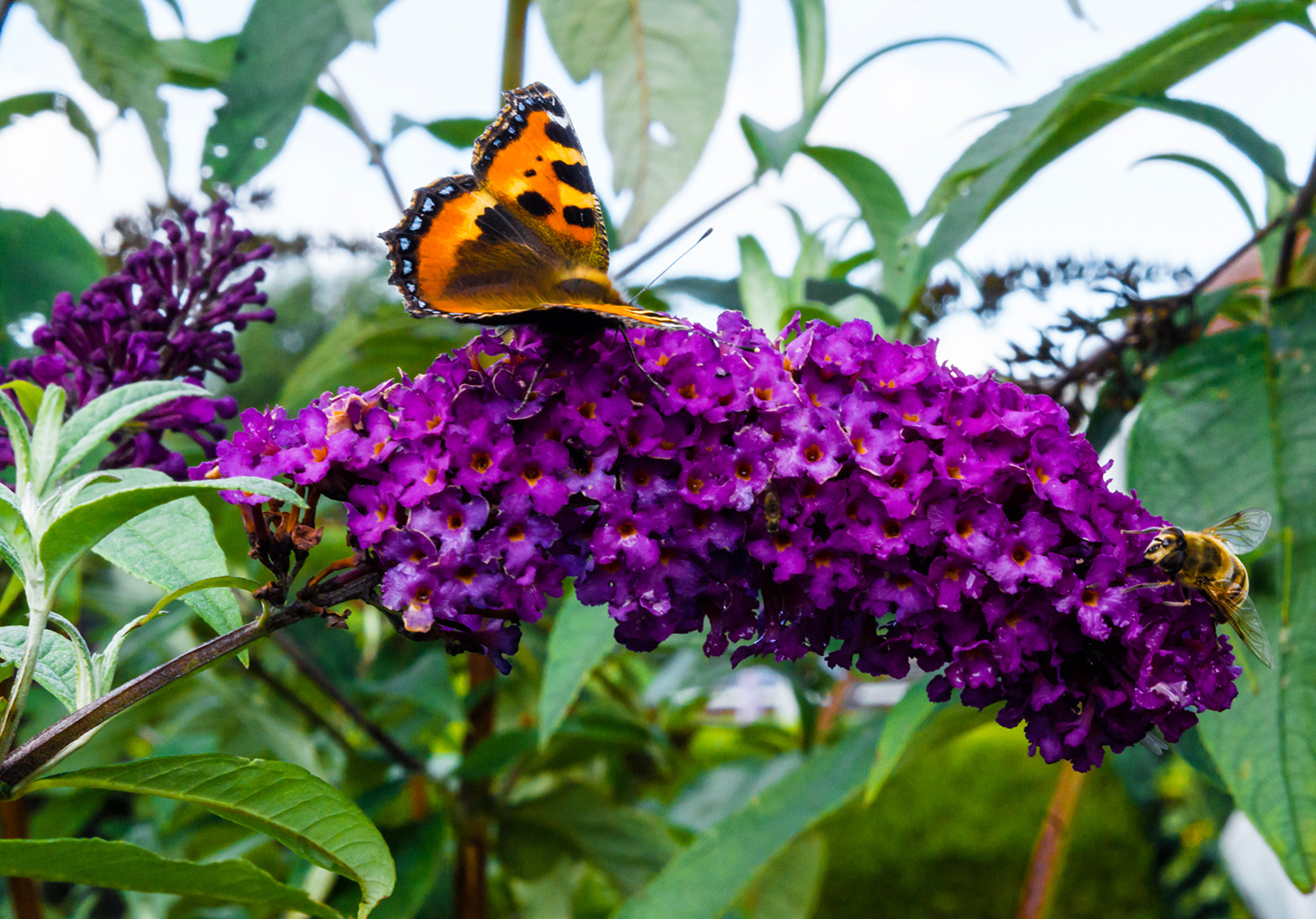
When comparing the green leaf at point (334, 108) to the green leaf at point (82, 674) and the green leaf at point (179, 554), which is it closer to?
the green leaf at point (179, 554)

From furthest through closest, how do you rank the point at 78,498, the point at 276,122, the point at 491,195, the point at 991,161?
1. the point at 276,122
2. the point at 991,161
3. the point at 491,195
4. the point at 78,498

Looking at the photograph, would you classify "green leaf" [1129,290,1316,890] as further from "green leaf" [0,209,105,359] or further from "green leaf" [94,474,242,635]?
"green leaf" [0,209,105,359]

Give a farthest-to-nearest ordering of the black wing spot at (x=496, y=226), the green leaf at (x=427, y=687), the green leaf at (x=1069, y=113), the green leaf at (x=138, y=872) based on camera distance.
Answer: the green leaf at (x=427, y=687), the green leaf at (x=1069, y=113), the black wing spot at (x=496, y=226), the green leaf at (x=138, y=872)

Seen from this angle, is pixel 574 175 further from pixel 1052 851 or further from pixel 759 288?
pixel 1052 851

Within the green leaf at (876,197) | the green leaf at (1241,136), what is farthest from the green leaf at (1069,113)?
the green leaf at (876,197)

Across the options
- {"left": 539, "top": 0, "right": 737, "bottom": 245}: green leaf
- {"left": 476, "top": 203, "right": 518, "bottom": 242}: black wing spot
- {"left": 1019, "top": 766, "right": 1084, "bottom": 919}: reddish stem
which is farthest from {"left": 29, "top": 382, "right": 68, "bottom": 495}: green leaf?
{"left": 1019, "top": 766, "right": 1084, "bottom": 919}: reddish stem

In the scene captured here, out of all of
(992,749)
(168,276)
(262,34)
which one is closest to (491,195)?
(168,276)

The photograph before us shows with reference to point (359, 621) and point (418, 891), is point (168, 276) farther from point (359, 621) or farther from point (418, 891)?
point (359, 621)
